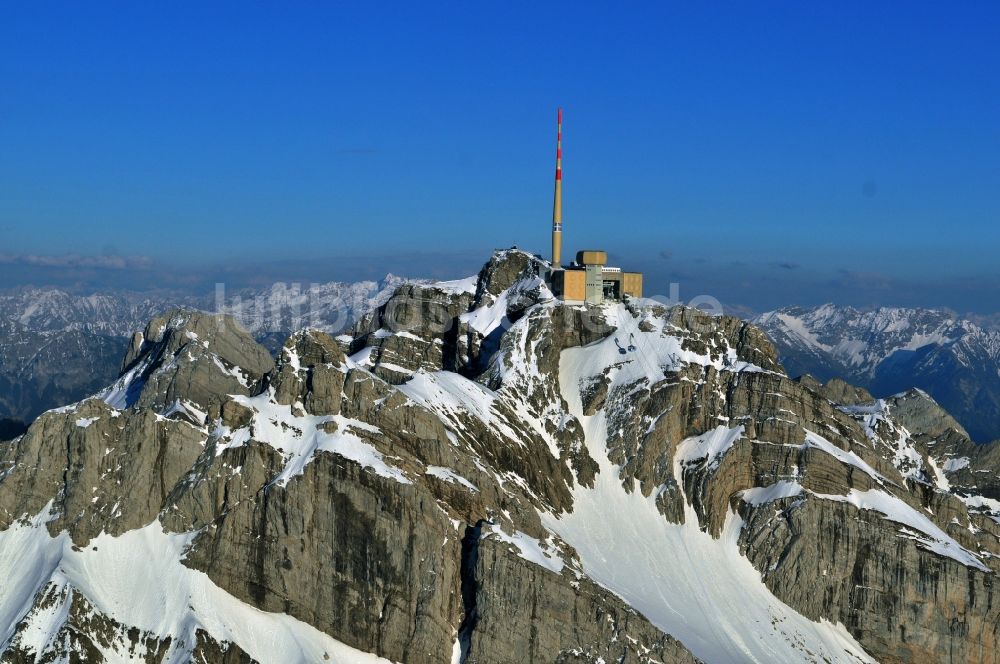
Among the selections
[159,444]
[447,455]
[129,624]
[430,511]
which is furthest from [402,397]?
[129,624]

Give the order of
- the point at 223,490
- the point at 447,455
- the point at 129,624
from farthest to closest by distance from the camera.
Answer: the point at 447,455 → the point at 223,490 → the point at 129,624

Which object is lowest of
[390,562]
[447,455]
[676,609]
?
[676,609]

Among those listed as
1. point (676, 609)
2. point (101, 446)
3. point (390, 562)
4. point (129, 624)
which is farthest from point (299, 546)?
point (676, 609)

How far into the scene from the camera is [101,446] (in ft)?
577

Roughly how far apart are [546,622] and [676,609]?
3517cm

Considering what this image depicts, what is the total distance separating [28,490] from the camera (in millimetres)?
174875

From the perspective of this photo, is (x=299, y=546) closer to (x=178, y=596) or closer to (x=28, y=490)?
(x=178, y=596)

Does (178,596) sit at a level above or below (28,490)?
below

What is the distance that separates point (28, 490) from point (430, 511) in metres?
67.5

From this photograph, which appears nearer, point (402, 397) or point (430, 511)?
point (430, 511)

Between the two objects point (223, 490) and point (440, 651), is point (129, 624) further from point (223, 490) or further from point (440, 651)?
point (440, 651)

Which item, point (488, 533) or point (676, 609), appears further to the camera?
point (676, 609)

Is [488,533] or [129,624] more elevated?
[488,533]

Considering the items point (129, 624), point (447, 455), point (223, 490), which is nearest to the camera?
point (129, 624)
